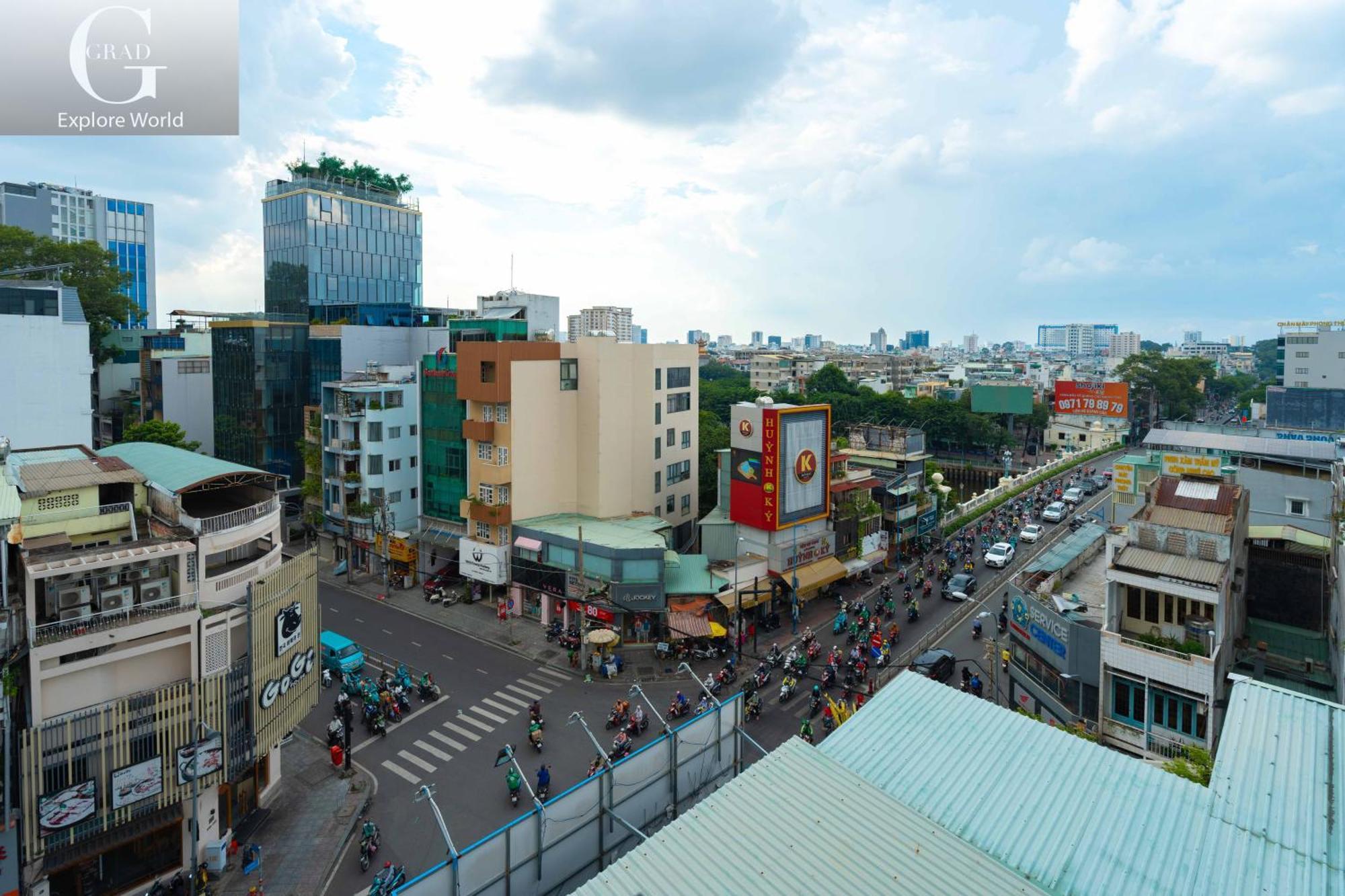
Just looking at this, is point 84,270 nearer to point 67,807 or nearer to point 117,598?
point 117,598

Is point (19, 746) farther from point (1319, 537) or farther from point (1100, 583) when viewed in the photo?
point (1319, 537)

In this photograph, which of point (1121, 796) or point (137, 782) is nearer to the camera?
point (1121, 796)

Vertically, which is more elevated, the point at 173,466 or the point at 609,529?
the point at 173,466

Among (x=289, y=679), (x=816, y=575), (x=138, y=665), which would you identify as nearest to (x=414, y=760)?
(x=289, y=679)

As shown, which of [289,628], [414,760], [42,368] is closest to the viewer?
[289,628]

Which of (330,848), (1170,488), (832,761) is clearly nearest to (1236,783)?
(832,761)

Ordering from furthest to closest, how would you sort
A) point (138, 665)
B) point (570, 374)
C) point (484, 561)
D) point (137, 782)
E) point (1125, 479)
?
point (570, 374), point (484, 561), point (1125, 479), point (138, 665), point (137, 782)
